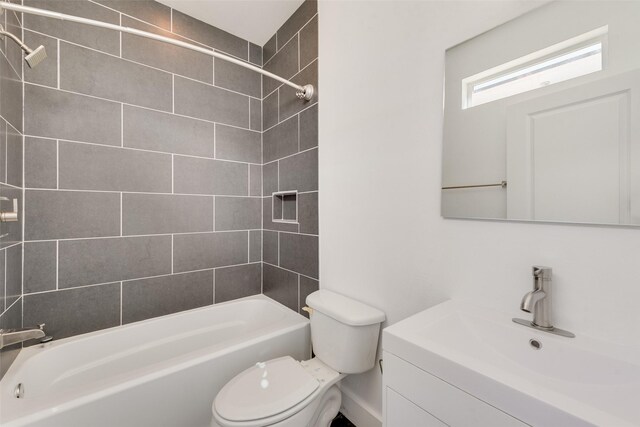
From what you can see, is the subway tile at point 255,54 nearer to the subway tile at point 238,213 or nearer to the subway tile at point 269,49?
the subway tile at point 269,49

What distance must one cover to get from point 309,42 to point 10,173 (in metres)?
1.77

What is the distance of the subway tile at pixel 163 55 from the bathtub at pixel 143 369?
1.74 metres

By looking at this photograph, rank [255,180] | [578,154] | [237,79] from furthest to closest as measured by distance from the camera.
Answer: [255,180], [237,79], [578,154]

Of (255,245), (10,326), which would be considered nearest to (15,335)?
(10,326)

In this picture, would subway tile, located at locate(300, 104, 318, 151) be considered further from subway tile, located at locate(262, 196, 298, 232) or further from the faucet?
the faucet

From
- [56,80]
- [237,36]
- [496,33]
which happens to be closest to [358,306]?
[496,33]

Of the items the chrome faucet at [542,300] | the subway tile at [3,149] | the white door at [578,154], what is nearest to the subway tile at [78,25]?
the subway tile at [3,149]

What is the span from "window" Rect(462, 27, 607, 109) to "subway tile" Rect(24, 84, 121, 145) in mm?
1971

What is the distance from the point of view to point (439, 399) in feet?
2.14

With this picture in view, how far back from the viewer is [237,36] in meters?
2.16

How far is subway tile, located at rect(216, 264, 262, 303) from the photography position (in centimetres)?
208

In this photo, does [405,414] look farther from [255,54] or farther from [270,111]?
[255,54]

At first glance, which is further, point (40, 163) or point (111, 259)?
point (111, 259)

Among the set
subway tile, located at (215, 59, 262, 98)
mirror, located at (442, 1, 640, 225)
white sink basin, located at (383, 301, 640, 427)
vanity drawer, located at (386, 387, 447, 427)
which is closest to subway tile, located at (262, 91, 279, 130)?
subway tile, located at (215, 59, 262, 98)
